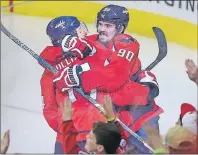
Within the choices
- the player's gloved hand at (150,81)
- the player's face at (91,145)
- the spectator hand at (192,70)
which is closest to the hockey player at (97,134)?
the player's face at (91,145)

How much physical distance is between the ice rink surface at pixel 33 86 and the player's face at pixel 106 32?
0.13ft

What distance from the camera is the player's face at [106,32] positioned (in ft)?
7.47

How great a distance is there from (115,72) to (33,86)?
11.9 inches

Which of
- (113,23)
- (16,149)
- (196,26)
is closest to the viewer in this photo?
(113,23)

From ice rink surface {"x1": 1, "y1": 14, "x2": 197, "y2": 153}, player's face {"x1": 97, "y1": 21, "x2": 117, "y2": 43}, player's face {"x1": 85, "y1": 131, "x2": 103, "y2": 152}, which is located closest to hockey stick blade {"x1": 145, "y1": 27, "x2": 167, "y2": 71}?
ice rink surface {"x1": 1, "y1": 14, "x2": 197, "y2": 153}

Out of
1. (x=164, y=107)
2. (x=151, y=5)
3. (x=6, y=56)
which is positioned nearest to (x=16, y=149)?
(x=6, y=56)

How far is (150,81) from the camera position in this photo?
2.31 metres

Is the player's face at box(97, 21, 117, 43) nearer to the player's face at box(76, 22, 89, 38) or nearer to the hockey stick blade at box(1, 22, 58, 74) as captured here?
the player's face at box(76, 22, 89, 38)

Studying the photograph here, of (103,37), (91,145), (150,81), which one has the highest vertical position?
(103,37)

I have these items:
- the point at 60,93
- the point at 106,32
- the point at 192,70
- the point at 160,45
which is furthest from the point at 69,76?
the point at 192,70

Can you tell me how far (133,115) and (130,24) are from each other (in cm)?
28

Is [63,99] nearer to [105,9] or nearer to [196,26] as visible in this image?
[105,9]

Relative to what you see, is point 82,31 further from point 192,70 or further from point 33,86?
point 192,70

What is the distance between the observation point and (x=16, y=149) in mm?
2459
